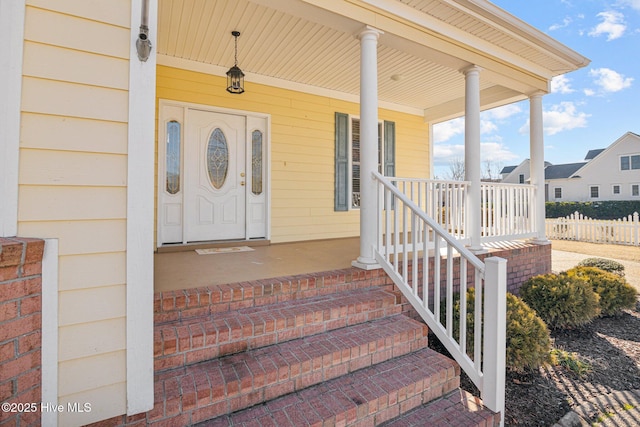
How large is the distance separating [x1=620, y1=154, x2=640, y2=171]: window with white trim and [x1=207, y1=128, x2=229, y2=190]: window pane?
2639 centimetres

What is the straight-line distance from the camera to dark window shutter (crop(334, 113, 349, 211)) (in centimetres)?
553

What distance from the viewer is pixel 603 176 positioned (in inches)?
846

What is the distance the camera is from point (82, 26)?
1.49m

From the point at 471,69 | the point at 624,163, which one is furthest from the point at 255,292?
the point at 624,163

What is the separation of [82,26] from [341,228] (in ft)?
15.0

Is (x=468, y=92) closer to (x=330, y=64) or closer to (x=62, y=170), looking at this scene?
(x=330, y=64)

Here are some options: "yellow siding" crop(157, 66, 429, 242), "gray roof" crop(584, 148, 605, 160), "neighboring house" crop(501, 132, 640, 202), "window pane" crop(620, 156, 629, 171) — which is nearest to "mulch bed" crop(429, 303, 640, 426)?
"yellow siding" crop(157, 66, 429, 242)

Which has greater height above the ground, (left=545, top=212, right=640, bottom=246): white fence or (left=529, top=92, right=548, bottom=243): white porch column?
(left=529, top=92, right=548, bottom=243): white porch column

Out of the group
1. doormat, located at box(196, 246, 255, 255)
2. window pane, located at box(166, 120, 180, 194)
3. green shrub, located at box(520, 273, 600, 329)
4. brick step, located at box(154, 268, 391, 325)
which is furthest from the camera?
window pane, located at box(166, 120, 180, 194)

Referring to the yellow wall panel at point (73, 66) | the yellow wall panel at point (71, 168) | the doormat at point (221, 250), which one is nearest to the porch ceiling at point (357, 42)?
the yellow wall panel at point (73, 66)

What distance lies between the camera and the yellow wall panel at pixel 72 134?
138 centimetres

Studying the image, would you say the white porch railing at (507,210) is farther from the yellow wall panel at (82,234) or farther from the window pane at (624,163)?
the window pane at (624,163)

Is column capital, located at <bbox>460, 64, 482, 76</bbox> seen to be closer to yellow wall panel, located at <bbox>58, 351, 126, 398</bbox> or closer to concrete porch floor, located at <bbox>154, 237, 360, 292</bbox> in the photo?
concrete porch floor, located at <bbox>154, 237, 360, 292</bbox>

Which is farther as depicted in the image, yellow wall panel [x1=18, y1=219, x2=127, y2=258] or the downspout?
the downspout
